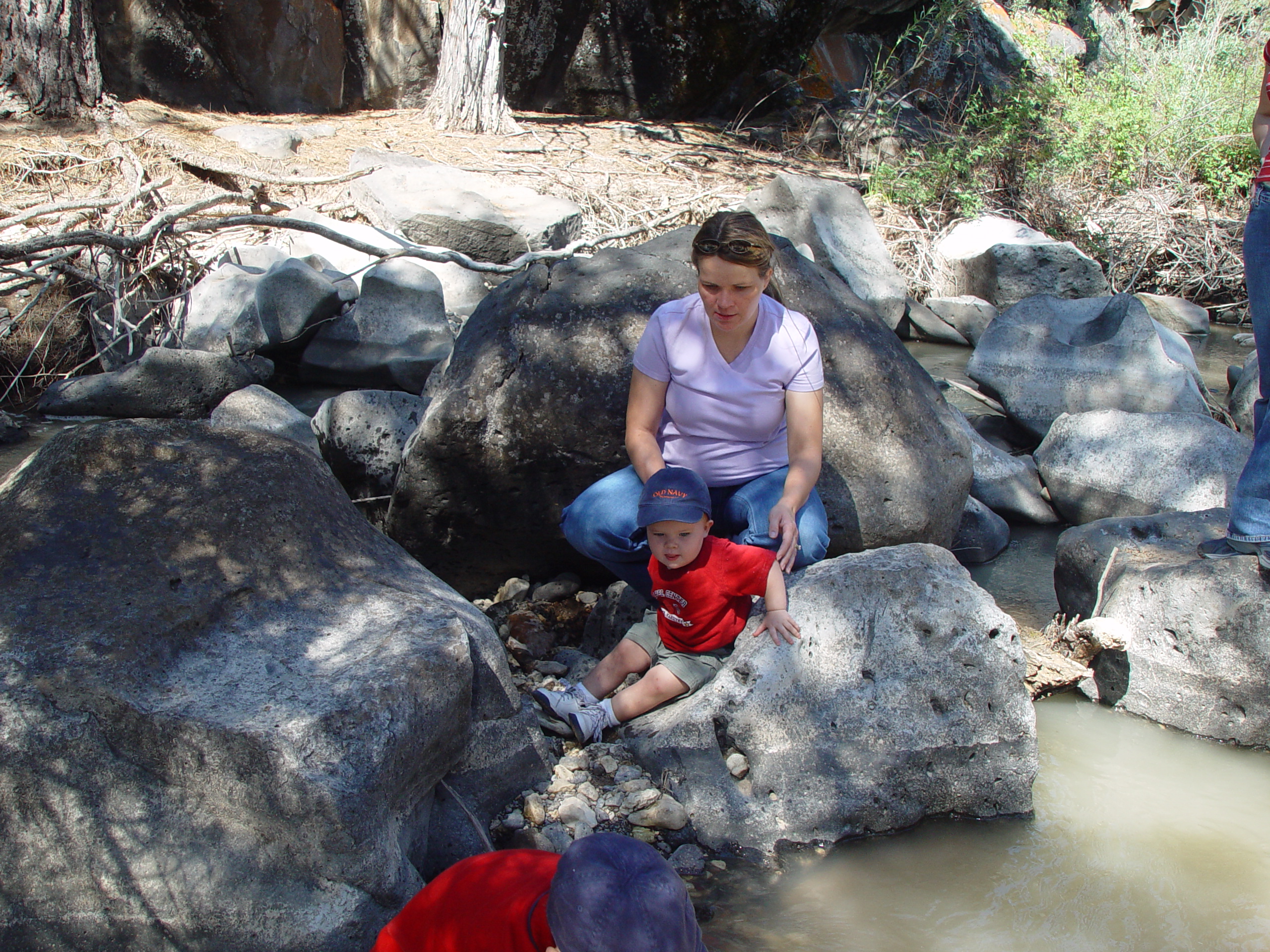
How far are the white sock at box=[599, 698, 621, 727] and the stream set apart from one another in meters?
0.55

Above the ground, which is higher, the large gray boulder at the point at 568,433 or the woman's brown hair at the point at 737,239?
the woman's brown hair at the point at 737,239

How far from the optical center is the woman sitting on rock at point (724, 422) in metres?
3.06

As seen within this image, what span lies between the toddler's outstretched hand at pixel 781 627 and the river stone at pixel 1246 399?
12.3ft

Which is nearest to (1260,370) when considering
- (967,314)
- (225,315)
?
(225,315)

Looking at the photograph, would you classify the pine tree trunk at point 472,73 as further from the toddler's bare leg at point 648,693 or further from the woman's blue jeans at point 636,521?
the toddler's bare leg at point 648,693

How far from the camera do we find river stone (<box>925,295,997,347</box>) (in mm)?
8688

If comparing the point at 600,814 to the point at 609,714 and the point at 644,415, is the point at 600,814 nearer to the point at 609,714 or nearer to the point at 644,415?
the point at 609,714

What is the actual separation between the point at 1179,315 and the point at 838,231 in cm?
308

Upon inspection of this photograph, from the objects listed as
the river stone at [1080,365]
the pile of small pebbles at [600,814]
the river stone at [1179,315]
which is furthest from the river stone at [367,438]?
the river stone at [1179,315]

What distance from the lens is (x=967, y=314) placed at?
879 centimetres

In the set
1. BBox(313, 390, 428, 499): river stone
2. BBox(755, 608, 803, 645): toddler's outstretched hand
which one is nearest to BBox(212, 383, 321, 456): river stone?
BBox(313, 390, 428, 499): river stone

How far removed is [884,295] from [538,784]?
22.2ft

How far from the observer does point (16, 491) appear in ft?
8.02

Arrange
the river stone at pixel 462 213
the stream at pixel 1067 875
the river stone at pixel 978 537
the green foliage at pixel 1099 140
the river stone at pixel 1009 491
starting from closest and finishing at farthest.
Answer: the stream at pixel 1067 875
the river stone at pixel 978 537
the river stone at pixel 1009 491
the river stone at pixel 462 213
the green foliage at pixel 1099 140
